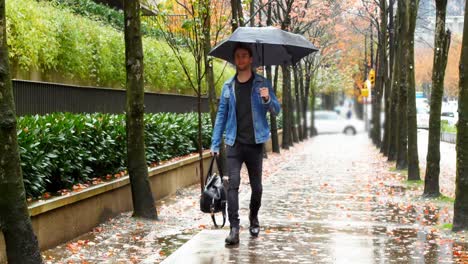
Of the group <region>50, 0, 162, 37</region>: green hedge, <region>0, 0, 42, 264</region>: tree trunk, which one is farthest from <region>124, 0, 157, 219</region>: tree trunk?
<region>50, 0, 162, 37</region>: green hedge

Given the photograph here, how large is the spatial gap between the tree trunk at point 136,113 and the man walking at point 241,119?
236 centimetres

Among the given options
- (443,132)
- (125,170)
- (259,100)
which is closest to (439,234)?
(259,100)

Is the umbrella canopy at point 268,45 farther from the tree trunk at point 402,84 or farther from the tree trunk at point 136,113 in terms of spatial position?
the tree trunk at point 402,84

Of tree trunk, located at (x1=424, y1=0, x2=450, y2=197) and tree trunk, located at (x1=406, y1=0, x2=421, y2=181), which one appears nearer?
tree trunk, located at (x1=424, y1=0, x2=450, y2=197)

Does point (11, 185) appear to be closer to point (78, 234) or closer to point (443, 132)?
point (78, 234)

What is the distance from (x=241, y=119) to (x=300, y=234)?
6.02 feet

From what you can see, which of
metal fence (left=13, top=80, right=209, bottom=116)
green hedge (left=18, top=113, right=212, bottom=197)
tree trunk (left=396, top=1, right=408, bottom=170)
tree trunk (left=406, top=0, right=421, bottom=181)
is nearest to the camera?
green hedge (left=18, top=113, right=212, bottom=197)

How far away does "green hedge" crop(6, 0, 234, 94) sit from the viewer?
12547 mm

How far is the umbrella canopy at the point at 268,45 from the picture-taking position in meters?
8.38

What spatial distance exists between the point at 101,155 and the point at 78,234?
6.18 ft

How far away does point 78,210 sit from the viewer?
→ 919cm

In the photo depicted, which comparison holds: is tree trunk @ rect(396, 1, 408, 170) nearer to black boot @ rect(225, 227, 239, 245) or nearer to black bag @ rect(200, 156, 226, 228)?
black bag @ rect(200, 156, 226, 228)

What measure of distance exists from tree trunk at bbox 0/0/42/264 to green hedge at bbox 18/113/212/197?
179 cm

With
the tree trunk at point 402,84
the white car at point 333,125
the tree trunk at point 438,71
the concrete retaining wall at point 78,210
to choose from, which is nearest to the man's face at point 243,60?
the concrete retaining wall at point 78,210
